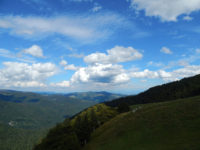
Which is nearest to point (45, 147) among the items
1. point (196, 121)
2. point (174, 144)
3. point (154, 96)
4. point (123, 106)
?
point (174, 144)

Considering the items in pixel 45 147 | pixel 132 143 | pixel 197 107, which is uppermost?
pixel 197 107

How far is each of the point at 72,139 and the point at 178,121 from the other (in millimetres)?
33927

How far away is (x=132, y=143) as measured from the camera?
39.8m

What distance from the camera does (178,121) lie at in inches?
1657

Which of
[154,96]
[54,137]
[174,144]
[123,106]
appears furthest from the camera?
[154,96]

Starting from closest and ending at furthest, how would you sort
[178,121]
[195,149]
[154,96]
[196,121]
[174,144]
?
[195,149] → [174,144] → [196,121] → [178,121] → [154,96]

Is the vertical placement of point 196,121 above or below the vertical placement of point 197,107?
below

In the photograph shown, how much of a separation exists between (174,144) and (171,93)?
153m

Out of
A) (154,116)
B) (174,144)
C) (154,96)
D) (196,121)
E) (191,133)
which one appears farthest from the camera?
(154,96)

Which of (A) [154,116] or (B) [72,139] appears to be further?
(A) [154,116]

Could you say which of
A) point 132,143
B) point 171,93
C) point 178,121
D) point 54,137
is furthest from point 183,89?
point 54,137

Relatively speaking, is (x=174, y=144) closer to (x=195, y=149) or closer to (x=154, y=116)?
(x=195, y=149)

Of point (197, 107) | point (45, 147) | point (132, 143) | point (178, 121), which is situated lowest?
point (45, 147)

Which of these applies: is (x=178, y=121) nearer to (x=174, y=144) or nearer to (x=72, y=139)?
(x=174, y=144)
